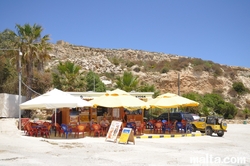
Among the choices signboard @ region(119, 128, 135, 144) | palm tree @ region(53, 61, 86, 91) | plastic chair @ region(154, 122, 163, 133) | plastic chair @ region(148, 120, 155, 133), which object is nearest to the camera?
signboard @ region(119, 128, 135, 144)

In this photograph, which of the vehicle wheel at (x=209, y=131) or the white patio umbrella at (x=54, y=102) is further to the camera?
the vehicle wheel at (x=209, y=131)

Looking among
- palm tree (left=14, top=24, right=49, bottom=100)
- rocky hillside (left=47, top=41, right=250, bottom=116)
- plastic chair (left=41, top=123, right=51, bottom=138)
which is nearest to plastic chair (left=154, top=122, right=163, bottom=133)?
plastic chair (left=41, top=123, right=51, bottom=138)

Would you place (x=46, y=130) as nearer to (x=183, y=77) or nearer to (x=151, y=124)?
(x=151, y=124)

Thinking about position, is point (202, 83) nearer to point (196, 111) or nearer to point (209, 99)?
point (209, 99)

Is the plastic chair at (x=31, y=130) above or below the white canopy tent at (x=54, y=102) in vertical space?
below

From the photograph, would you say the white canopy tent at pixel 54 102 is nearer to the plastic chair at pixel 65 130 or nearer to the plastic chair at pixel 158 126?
the plastic chair at pixel 65 130

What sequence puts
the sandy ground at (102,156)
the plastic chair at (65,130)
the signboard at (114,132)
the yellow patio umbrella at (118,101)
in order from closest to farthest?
the sandy ground at (102,156)
the signboard at (114,132)
the plastic chair at (65,130)
the yellow patio umbrella at (118,101)

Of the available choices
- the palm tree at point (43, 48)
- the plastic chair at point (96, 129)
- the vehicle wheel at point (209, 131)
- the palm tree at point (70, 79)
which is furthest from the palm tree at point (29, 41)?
the vehicle wheel at point (209, 131)

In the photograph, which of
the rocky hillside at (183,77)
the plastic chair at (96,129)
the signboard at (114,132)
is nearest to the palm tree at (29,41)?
the plastic chair at (96,129)

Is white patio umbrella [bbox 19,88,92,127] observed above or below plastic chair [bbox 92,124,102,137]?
above

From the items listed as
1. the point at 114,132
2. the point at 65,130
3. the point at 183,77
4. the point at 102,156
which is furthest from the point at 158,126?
the point at 183,77

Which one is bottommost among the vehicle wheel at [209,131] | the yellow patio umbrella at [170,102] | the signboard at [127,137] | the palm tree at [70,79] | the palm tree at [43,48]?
the vehicle wheel at [209,131]

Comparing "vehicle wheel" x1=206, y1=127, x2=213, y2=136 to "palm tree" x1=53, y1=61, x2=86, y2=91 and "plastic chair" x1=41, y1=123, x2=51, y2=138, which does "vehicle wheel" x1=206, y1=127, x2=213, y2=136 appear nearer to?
"plastic chair" x1=41, y1=123, x2=51, y2=138

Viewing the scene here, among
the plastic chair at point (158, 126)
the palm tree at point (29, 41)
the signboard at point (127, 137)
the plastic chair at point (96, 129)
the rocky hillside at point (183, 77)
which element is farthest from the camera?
the rocky hillside at point (183, 77)
